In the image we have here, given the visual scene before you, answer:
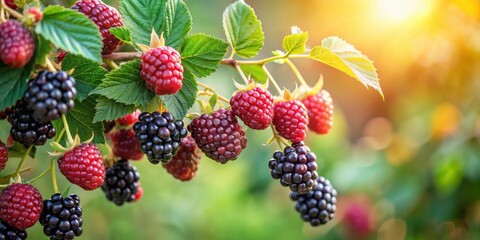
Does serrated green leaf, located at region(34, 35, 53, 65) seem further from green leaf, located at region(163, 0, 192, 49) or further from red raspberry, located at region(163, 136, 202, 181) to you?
red raspberry, located at region(163, 136, 202, 181)

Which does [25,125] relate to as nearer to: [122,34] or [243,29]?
[122,34]

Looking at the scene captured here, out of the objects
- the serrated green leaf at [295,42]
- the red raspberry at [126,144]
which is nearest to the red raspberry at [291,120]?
the serrated green leaf at [295,42]

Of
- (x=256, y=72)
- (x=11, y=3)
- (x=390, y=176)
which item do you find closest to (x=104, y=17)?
(x=11, y=3)

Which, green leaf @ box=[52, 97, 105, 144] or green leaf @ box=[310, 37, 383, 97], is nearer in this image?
green leaf @ box=[52, 97, 105, 144]

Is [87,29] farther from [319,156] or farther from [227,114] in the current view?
[319,156]

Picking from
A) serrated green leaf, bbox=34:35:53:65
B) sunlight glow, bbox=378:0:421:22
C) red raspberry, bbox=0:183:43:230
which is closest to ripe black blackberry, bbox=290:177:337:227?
red raspberry, bbox=0:183:43:230

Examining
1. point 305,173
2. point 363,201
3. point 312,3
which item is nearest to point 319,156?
point 363,201
